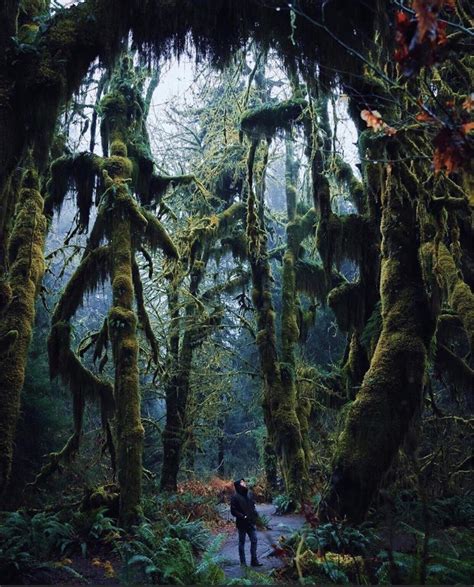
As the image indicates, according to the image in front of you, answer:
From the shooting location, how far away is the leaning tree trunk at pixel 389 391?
24.2 ft

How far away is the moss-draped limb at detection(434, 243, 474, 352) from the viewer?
7.20 m

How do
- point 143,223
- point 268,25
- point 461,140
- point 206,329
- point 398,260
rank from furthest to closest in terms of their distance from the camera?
point 206,329 < point 143,223 < point 398,260 < point 268,25 < point 461,140

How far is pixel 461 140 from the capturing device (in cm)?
265

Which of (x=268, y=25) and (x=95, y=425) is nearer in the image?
(x=268, y=25)

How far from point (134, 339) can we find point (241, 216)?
33.4 feet

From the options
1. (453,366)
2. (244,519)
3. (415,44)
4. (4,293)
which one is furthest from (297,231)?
(415,44)

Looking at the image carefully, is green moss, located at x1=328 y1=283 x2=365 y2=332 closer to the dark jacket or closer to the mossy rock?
the dark jacket

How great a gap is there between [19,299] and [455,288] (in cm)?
707

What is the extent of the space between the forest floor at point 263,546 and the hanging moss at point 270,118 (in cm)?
1052

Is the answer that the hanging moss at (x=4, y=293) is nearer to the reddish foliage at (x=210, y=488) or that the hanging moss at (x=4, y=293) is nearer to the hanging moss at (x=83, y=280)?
the hanging moss at (x=83, y=280)

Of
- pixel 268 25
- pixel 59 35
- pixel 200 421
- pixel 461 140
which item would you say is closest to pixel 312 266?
pixel 200 421

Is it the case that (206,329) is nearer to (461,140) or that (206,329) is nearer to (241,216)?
(241,216)

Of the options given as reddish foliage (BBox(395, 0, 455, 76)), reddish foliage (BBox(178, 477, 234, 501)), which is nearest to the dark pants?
reddish foliage (BBox(395, 0, 455, 76))

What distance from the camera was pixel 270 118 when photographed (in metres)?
14.2
